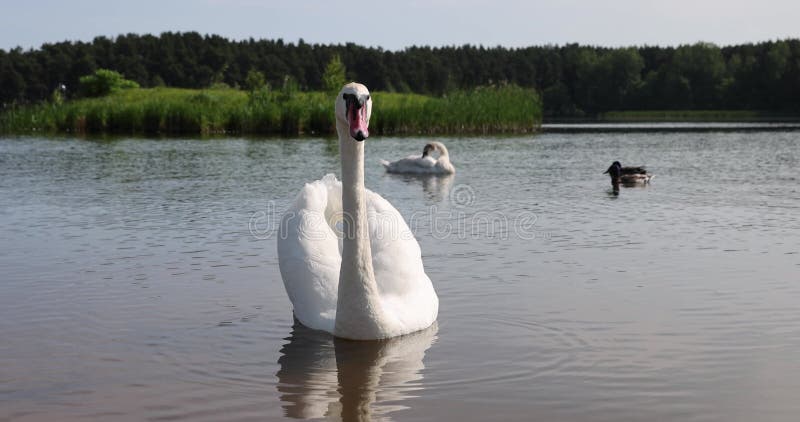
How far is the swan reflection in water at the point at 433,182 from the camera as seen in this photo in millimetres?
18395

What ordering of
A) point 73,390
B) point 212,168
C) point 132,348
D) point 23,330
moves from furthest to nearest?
point 212,168 → point 23,330 → point 132,348 → point 73,390

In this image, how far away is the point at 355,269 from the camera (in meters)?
6.85

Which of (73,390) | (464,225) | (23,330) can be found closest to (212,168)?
(464,225)

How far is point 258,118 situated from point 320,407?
36030mm

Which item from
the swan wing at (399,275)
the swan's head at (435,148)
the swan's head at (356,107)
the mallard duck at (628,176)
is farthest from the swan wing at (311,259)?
the swan's head at (435,148)

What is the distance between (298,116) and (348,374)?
1368 inches

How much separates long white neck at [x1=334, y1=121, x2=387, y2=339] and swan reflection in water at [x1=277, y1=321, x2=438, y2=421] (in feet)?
0.56

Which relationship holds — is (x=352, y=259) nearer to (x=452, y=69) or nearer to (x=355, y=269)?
(x=355, y=269)

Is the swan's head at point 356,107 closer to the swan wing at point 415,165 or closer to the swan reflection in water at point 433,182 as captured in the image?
the swan reflection in water at point 433,182

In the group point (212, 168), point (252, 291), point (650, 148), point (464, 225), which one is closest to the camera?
point (252, 291)

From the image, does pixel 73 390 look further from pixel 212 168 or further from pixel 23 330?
pixel 212 168

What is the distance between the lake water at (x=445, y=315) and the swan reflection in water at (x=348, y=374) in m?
0.02

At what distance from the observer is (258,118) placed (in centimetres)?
4106

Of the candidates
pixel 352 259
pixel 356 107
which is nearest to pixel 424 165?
pixel 352 259
